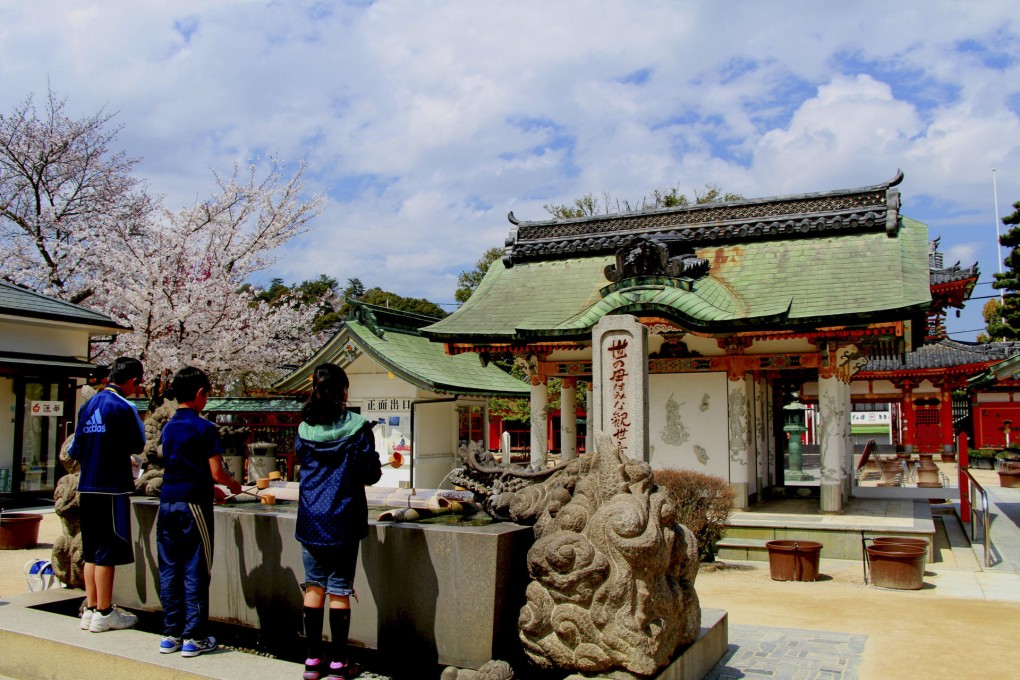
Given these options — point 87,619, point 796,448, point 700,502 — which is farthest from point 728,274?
point 87,619

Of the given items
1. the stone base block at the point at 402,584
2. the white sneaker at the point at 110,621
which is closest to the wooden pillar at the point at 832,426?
the stone base block at the point at 402,584

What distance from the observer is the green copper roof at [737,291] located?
11.8 m

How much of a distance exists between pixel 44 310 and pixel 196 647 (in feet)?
46.9

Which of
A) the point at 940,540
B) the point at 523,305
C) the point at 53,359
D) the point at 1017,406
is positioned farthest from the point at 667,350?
the point at 1017,406

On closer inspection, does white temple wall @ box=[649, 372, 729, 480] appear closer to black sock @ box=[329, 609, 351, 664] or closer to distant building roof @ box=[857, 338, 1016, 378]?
black sock @ box=[329, 609, 351, 664]

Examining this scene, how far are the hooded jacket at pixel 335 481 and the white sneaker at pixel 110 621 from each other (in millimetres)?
1726

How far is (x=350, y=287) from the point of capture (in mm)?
68500

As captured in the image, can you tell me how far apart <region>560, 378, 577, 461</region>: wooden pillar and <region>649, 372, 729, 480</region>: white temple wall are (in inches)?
73.3

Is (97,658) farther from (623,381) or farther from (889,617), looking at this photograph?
(889,617)

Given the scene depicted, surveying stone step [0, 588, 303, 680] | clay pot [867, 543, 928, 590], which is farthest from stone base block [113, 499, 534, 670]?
clay pot [867, 543, 928, 590]

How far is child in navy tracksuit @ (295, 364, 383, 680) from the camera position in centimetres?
414

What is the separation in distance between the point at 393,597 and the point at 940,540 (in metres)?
10.7

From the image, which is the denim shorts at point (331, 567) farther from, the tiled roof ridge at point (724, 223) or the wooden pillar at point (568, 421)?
the tiled roof ridge at point (724, 223)

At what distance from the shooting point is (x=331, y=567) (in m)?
4.22
